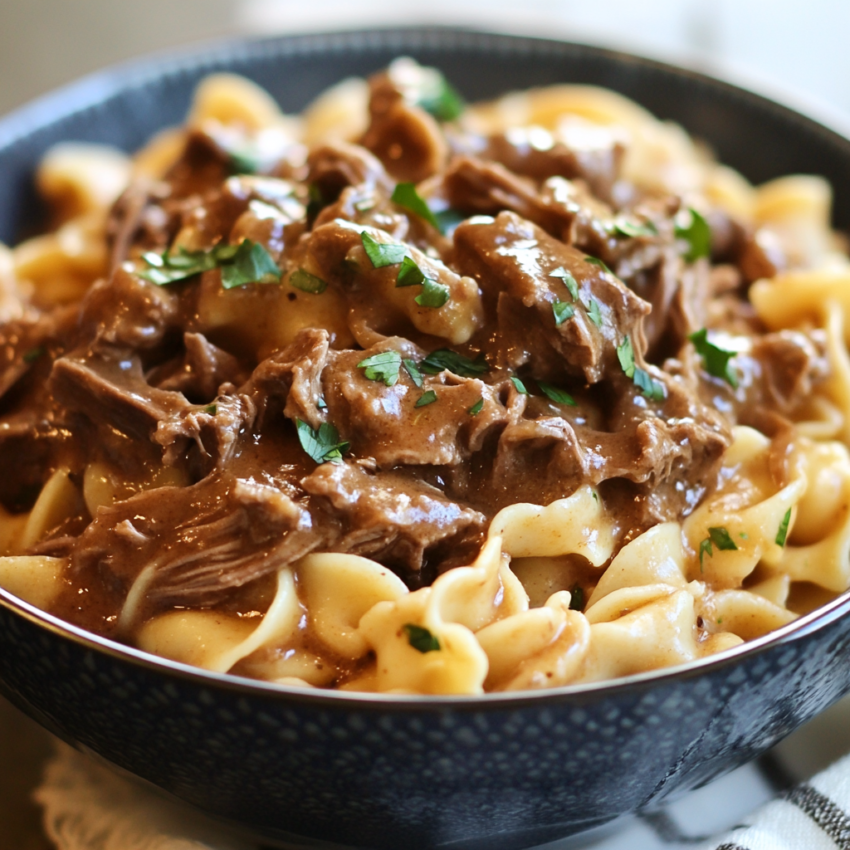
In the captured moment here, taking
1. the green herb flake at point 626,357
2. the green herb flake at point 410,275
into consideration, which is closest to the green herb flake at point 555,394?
the green herb flake at point 626,357

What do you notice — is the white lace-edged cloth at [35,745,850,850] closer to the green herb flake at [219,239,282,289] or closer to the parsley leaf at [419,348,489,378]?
the parsley leaf at [419,348,489,378]

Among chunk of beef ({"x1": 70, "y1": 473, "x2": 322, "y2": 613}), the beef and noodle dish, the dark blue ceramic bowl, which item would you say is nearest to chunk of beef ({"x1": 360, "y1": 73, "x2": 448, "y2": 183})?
the beef and noodle dish

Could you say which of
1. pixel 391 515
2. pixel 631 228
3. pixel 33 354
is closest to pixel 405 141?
pixel 631 228

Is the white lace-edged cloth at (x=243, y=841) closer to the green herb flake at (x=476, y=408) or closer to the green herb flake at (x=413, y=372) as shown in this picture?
the green herb flake at (x=476, y=408)

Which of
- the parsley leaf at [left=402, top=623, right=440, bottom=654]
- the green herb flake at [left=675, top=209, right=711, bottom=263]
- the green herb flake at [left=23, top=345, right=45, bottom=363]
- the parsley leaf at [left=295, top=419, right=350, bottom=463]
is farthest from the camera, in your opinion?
the green herb flake at [left=675, top=209, right=711, bottom=263]

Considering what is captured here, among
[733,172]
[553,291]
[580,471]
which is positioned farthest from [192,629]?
[733,172]
